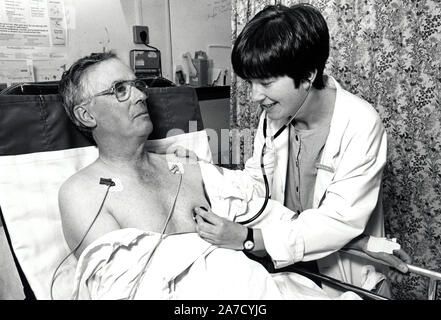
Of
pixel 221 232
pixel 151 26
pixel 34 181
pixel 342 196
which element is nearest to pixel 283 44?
pixel 342 196

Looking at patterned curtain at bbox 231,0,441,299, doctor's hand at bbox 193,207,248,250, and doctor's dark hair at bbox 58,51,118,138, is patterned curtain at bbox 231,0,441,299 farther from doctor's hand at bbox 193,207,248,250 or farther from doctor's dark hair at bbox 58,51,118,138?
doctor's dark hair at bbox 58,51,118,138

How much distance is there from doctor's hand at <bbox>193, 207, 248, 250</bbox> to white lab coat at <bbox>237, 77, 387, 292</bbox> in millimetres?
87

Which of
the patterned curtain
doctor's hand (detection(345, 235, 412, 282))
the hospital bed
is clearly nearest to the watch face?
the hospital bed

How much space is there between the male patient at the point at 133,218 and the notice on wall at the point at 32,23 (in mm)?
948

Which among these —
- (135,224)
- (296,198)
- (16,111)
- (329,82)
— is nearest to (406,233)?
(296,198)

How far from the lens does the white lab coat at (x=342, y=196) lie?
1190 mm

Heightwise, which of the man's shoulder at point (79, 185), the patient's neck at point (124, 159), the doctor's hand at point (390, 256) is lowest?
the doctor's hand at point (390, 256)

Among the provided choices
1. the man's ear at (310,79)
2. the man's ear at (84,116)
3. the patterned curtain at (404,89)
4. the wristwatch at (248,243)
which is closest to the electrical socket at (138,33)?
the patterned curtain at (404,89)

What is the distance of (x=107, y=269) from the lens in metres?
0.99

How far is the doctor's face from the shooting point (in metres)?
1.24

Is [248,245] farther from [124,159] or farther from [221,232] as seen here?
[124,159]

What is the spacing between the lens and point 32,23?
2.00m

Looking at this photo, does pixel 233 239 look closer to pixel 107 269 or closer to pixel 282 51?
pixel 107 269

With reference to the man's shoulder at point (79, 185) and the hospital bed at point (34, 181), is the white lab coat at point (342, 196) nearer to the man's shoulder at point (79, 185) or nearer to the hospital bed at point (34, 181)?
the hospital bed at point (34, 181)
